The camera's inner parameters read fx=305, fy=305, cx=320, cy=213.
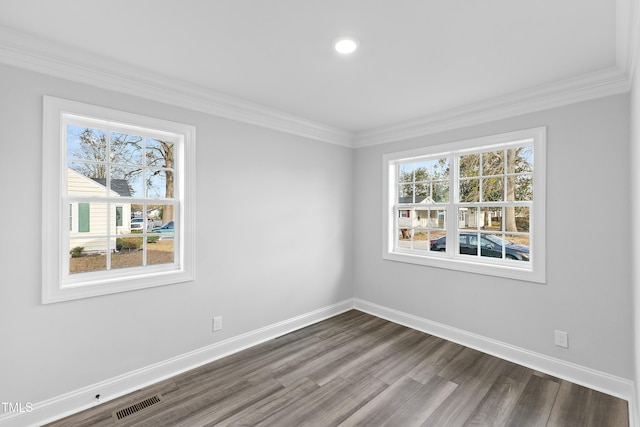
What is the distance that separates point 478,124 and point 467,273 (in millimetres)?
1596

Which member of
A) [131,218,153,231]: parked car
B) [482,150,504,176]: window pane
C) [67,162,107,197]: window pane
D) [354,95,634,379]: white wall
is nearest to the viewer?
[67,162,107,197]: window pane

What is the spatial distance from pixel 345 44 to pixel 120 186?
83.0 inches

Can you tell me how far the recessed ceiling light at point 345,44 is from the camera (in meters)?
1.99

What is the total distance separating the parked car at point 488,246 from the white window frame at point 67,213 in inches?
110

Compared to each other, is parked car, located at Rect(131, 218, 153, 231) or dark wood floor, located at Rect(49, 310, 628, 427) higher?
parked car, located at Rect(131, 218, 153, 231)

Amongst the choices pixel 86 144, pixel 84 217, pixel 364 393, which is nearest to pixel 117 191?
pixel 84 217

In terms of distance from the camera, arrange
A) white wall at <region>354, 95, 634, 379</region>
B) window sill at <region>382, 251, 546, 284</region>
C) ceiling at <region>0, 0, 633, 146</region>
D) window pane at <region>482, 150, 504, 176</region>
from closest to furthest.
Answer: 1. ceiling at <region>0, 0, 633, 146</region>
2. white wall at <region>354, 95, 634, 379</region>
3. window sill at <region>382, 251, 546, 284</region>
4. window pane at <region>482, 150, 504, 176</region>

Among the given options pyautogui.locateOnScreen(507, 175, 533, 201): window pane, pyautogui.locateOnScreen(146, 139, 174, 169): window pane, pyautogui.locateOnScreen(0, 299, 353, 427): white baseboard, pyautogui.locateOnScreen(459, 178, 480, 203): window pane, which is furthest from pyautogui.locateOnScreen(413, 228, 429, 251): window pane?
pyautogui.locateOnScreen(146, 139, 174, 169): window pane

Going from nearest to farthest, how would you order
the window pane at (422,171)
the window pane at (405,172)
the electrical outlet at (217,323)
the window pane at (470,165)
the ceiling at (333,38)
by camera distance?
the ceiling at (333,38) < the electrical outlet at (217,323) < the window pane at (470,165) < the window pane at (422,171) < the window pane at (405,172)

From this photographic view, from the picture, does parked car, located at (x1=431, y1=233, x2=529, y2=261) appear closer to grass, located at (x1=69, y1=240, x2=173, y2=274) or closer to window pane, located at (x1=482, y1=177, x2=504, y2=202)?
window pane, located at (x1=482, y1=177, x2=504, y2=202)

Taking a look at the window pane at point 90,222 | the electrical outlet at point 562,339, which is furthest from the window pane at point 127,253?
the electrical outlet at point 562,339

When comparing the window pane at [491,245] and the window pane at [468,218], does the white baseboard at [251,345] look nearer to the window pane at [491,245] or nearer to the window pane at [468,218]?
the window pane at [491,245]

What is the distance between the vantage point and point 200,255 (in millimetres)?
2904

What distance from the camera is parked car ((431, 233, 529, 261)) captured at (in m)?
3.07
